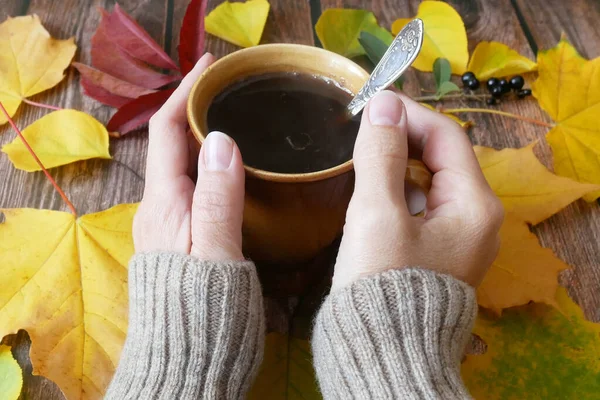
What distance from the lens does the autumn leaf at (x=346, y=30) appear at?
80 cm

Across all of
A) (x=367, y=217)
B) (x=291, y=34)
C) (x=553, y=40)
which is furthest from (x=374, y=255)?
(x=553, y=40)

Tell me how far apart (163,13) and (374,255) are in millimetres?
616

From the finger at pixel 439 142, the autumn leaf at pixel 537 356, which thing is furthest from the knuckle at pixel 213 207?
the autumn leaf at pixel 537 356

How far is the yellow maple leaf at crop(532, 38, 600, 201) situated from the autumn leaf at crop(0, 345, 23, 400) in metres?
0.69

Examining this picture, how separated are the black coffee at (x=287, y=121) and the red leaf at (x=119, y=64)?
0.88 ft

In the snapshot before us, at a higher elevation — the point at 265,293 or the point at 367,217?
the point at 367,217

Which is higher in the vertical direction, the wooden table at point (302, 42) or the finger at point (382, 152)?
the finger at point (382, 152)

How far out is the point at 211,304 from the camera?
0.44 meters

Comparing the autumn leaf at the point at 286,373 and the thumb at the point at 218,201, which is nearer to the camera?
the thumb at the point at 218,201

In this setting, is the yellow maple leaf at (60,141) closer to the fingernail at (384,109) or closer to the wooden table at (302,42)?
the wooden table at (302,42)

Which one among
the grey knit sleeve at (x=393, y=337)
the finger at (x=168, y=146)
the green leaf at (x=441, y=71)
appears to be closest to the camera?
the grey knit sleeve at (x=393, y=337)

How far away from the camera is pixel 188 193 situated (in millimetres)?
521

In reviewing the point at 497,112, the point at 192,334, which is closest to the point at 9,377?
the point at 192,334

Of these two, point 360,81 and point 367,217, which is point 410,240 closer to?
point 367,217
